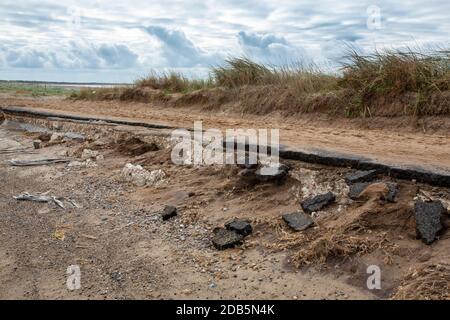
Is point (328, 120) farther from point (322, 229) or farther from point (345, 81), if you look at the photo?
point (322, 229)

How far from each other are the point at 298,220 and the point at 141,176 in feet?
8.29

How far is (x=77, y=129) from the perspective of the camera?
902cm

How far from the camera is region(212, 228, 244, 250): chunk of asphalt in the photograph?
13.4 feet

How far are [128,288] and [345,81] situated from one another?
5.69 metres

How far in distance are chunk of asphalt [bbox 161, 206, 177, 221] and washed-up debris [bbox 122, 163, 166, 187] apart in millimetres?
848

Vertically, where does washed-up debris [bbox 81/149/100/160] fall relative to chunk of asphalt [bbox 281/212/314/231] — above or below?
above

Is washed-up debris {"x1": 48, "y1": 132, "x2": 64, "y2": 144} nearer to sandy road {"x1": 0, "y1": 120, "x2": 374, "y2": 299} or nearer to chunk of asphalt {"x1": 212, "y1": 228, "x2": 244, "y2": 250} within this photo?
sandy road {"x1": 0, "y1": 120, "x2": 374, "y2": 299}

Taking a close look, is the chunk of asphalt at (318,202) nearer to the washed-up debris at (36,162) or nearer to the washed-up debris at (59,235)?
the washed-up debris at (59,235)

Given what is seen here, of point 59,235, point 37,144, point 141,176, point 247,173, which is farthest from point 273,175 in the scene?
point 37,144

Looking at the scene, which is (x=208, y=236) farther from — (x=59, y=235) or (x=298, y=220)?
(x=59, y=235)

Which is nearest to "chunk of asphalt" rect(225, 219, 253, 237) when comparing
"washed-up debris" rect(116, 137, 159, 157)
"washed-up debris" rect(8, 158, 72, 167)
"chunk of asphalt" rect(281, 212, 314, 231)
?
"chunk of asphalt" rect(281, 212, 314, 231)

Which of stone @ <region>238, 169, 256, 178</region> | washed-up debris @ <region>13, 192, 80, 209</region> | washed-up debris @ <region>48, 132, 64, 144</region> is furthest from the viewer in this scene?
washed-up debris @ <region>48, 132, 64, 144</region>

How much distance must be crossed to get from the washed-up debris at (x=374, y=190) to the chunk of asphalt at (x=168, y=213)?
1706 mm

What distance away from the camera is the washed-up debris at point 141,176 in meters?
5.86
